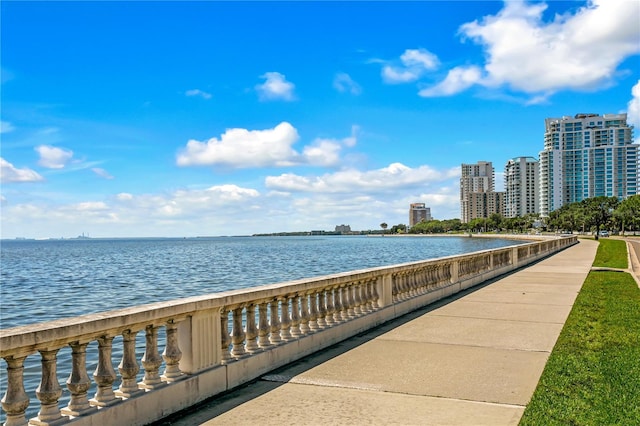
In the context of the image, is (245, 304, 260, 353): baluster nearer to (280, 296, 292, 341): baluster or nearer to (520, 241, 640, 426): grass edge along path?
(280, 296, 292, 341): baluster

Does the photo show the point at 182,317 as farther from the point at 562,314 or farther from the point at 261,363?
the point at 562,314

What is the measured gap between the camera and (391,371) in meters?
7.01

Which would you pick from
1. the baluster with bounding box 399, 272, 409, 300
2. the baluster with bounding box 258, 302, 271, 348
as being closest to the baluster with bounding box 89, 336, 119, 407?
the baluster with bounding box 258, 302, 271, 348

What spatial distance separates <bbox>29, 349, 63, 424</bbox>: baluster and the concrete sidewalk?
1182mm

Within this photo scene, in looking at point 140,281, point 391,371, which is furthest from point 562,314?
point 140,281

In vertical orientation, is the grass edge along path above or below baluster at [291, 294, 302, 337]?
below

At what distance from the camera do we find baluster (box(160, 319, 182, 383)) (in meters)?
5.53

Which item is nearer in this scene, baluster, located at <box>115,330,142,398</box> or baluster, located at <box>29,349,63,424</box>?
baluster, located at <box>29,349,63,424</box>

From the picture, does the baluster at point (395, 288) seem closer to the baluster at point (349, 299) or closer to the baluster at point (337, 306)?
the baluster at point (349, 299)

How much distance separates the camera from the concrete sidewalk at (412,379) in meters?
5.38

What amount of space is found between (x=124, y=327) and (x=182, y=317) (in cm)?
74

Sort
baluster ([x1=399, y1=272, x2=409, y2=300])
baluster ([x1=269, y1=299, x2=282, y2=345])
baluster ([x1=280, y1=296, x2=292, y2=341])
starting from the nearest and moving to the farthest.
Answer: baluster ([x1=269, y1=299, x2=282, y2=345]) < baluster ([x1=280, y1=296, x2=292, y2=341]) < baluster ([x1=399, y1=272, x2=409, y2=300])

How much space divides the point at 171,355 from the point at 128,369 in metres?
0.55

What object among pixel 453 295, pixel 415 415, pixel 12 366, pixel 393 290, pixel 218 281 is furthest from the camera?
pixel 218 281
